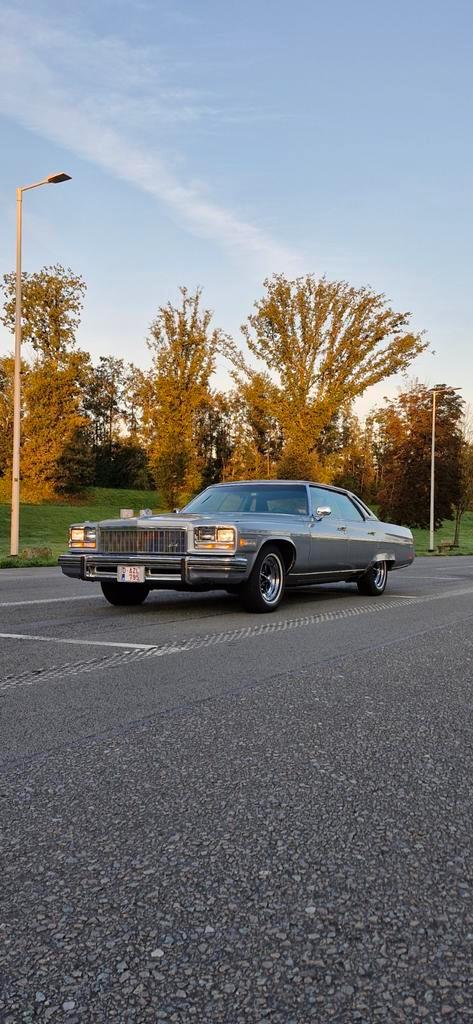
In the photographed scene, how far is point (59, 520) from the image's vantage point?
38.8 m

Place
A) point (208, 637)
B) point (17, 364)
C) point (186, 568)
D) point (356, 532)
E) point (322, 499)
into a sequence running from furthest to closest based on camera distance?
point (17, 364) < point (356, 532) < point (322, 499) < point (186, 568) < point (208, 637)

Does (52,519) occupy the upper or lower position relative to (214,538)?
upper

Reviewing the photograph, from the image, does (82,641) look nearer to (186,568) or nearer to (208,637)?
(208,637)

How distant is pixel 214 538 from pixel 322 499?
2426 millimetres

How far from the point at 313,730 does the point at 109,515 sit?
130ft

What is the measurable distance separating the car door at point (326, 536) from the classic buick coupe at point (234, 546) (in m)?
0.01

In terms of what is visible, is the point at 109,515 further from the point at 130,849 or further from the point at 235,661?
the point at 130,849

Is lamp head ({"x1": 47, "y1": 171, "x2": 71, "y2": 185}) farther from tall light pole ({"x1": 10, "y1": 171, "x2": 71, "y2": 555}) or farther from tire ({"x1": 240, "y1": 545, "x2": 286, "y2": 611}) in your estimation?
tire ({"x1": 240, "y1": 545, "x2": 286, "y2": 611})

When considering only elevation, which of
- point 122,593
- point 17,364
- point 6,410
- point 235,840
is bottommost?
point 235,840

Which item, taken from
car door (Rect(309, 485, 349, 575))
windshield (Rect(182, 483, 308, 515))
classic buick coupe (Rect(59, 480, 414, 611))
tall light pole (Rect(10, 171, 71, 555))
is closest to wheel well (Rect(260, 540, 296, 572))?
classic buick coupe (Rect(59, 480, 414, 611))

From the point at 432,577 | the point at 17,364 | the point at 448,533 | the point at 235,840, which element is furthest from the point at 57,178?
the point at 448,533

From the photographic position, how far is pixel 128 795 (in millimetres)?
3055

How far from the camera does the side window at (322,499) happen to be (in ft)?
33.5

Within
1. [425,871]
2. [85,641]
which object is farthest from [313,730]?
[85,641]
